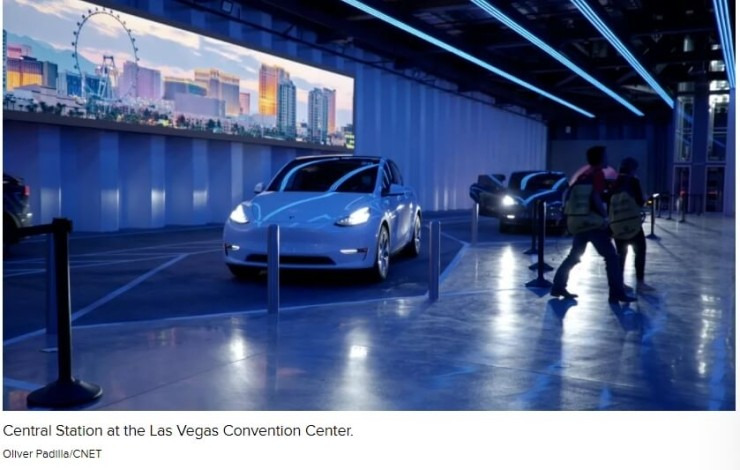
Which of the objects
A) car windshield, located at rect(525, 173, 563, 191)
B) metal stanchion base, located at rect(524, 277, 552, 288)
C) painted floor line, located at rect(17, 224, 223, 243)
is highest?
car windshield, located at rect(525, 173, 563, 191)

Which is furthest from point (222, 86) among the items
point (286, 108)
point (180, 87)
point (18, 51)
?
point (18, 51)

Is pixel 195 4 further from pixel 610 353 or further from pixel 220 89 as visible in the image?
pixel 610 353

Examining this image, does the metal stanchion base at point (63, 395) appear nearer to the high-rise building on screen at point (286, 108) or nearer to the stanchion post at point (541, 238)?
the stanchion post at point (541, 238)

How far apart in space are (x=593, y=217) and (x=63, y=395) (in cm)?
492

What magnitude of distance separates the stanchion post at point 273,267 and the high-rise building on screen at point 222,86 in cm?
1044

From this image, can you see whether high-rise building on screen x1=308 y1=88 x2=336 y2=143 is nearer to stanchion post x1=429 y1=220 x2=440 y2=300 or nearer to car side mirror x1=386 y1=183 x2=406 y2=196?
car side mirror x1=386 y1=183 x2=406 y2=196

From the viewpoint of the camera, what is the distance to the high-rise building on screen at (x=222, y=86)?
52.4 ft

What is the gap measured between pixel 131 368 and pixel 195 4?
12508 mm

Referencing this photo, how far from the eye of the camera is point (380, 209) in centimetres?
856

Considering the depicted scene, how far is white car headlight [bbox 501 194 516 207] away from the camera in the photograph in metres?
16.0

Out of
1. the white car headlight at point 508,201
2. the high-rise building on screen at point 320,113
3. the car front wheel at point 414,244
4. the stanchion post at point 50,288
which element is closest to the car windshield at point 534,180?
the white car headlight at point 508,201

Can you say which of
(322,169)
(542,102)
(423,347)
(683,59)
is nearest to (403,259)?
(322,169)

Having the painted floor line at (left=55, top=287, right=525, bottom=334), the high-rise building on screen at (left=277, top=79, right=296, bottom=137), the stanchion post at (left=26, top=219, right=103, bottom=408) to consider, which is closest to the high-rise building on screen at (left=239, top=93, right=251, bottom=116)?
the high-rise building on screen at (left=277, top=79, right=296, bottom=137)

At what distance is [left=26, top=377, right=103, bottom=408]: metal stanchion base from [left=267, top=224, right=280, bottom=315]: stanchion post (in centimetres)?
243
